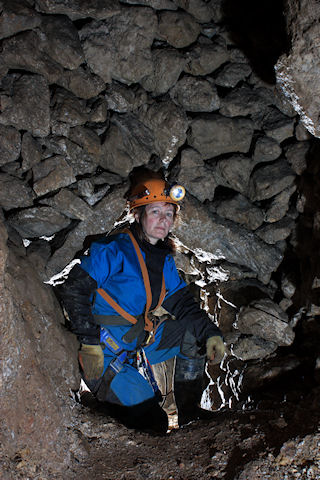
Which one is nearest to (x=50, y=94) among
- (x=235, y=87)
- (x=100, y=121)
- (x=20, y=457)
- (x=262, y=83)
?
(x=100, y=121)

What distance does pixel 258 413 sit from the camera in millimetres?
2650

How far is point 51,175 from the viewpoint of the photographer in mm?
3457

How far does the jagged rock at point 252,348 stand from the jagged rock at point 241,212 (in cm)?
118

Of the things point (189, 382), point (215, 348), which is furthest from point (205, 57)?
point (189, 382)

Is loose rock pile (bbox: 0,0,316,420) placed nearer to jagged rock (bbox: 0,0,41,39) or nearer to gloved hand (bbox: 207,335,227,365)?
jagged rock (bbox: 0,0,41,39)

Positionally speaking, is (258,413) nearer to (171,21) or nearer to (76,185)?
(76,185)

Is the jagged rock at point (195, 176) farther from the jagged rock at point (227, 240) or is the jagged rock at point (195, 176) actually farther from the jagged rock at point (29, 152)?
the jagged rock at point (29, 152)

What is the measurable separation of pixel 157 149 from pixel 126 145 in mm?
394

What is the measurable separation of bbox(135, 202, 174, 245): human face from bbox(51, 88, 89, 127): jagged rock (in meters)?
1.11

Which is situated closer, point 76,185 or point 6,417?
point 6,417

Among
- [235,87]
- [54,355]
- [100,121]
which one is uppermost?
[235,87]

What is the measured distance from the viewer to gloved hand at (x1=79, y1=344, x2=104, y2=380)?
3121 mm

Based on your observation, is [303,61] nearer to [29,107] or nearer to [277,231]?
[277,231]

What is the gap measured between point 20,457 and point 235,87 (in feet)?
13.3
